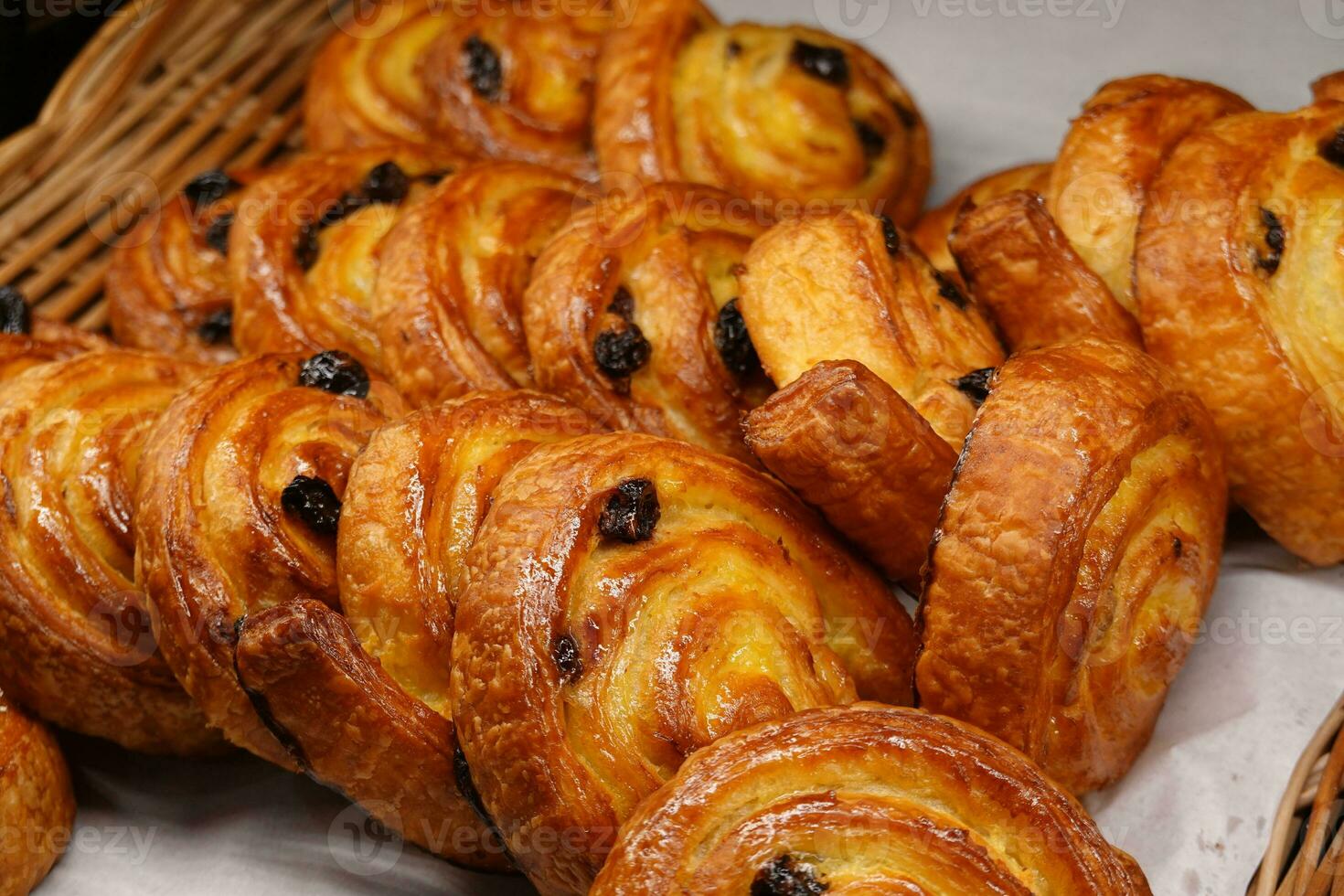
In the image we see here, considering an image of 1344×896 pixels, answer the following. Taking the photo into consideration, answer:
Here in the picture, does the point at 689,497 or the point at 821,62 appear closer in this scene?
the point at 689,497

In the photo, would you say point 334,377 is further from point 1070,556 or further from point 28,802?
point 1070,556

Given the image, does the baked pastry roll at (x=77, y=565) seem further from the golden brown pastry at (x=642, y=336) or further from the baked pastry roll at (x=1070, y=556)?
the baked pastry roll at (x=1070, y=556)

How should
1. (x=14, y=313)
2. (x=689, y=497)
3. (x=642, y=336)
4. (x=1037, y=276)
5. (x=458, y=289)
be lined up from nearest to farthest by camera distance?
→ (x=689, y=497) → (x=1037, y=276) → (x=642, y=336) → (x=458, y=289) → (x=14, y=313)

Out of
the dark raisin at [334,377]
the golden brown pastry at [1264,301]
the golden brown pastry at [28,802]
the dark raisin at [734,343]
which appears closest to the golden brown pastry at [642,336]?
the dark raisin at [734,343]

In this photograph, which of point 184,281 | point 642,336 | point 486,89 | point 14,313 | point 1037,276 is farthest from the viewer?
point 486,89

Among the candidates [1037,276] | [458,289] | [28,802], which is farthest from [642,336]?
[28,802]

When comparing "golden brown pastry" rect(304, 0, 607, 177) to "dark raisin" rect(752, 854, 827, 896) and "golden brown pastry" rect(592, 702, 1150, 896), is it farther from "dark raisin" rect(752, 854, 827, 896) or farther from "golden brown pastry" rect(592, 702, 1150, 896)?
"dark raisin" rect(752, 854, 827, 896)
